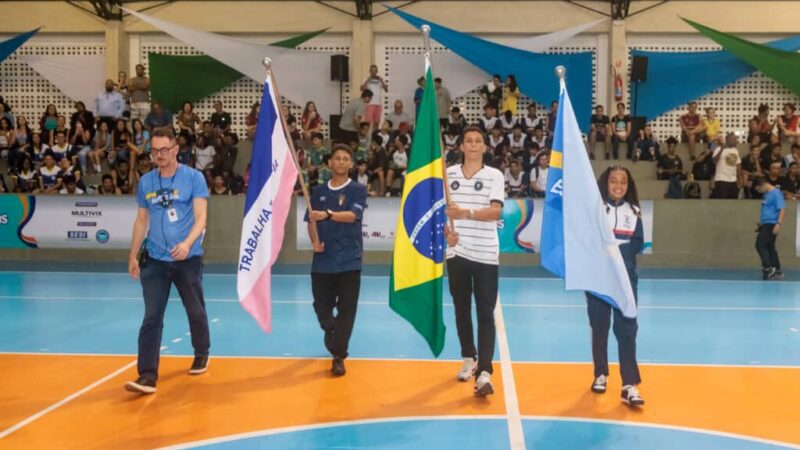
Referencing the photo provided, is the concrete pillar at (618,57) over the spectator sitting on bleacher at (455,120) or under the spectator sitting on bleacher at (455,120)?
over

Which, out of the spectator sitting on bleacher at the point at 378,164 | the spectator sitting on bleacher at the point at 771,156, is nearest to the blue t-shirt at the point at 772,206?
the spectator sitting on bleacher at the point at 771,156

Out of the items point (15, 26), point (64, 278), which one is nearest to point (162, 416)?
point (64, 278)

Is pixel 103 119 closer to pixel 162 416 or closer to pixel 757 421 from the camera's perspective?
pixel 162 416

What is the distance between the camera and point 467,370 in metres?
7.30

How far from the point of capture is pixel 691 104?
21625mm

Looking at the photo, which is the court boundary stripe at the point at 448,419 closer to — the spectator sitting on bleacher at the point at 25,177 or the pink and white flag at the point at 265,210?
the pink and white flag at the point at 265,210

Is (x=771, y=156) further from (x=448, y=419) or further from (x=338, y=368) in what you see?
(x=448, y=419)

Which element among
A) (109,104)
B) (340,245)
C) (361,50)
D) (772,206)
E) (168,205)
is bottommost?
(340,245)

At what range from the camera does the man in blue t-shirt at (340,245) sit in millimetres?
7566

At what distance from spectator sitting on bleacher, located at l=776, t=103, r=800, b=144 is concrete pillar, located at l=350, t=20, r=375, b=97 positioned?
1104 cm

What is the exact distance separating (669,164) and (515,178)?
4126 mm

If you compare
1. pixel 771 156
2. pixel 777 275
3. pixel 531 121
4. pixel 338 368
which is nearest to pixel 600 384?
pixel 338 368

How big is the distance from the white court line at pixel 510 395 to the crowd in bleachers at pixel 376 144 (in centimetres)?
886

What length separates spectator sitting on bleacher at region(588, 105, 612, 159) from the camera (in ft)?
66.7
